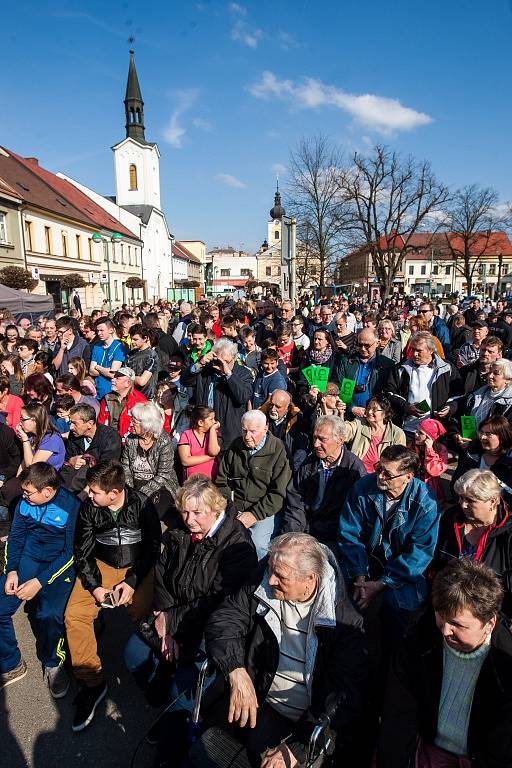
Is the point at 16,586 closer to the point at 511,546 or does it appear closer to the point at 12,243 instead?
the point at 511,546

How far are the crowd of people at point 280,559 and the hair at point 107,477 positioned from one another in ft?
0.05

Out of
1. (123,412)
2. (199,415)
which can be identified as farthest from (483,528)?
(123,412)

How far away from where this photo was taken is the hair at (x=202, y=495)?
299cm

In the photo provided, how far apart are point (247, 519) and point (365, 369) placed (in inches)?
111

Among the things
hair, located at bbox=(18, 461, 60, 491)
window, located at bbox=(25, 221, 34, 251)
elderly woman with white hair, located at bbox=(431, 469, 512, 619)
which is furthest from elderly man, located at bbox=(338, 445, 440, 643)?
window, located at bbox=(25, 221, 34, 251)

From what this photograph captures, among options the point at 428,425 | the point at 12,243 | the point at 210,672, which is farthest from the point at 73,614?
the point at 12,243

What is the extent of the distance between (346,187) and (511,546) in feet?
102

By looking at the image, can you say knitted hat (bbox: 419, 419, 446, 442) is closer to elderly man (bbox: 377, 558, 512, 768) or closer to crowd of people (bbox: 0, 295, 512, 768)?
crowd of people (bbox: 0, 295, 512, 768)

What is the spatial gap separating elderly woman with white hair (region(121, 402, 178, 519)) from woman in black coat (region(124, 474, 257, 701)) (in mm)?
1098

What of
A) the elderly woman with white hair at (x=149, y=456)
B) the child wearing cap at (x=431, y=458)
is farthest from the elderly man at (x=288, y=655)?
the child wearing cap at (x=431, y=458)

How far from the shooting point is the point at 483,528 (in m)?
3.01

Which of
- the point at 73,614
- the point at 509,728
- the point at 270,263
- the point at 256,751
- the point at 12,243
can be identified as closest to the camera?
the point at 509,728

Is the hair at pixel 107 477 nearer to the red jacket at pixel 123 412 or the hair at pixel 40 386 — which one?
the red jacket at pixel 123 412

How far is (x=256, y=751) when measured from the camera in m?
2.31
